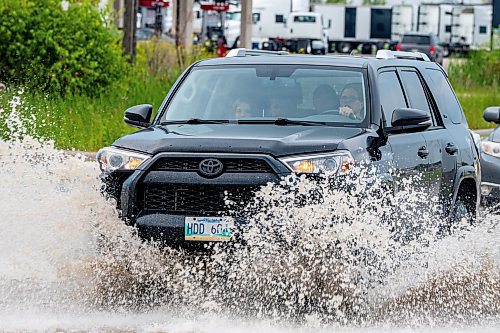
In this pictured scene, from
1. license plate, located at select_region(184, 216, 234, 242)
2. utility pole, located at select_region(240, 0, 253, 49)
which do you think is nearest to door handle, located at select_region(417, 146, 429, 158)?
license plate, located at select_region(184, 216, 234, 242)

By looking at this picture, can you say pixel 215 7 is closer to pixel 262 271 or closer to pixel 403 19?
pixel 403 19

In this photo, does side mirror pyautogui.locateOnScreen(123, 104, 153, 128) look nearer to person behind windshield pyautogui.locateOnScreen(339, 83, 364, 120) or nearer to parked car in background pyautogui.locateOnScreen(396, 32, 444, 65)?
person behind windshield pyautogui.locateOnScreen(339, 83, 364, 120)

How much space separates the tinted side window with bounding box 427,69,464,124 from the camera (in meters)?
10.4

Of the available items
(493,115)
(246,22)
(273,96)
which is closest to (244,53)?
(273,96)

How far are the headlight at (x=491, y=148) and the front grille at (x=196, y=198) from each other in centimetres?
689

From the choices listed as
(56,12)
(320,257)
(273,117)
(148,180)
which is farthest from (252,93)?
(56,12)

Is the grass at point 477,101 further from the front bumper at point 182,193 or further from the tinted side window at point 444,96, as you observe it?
the front bumper at point 182,193

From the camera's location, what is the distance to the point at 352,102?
896 cm

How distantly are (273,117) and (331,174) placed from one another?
127cm

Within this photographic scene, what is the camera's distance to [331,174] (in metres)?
7.74

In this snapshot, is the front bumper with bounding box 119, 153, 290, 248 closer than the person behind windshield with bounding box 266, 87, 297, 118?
Yes

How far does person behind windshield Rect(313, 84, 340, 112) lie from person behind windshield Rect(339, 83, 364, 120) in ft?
0.16

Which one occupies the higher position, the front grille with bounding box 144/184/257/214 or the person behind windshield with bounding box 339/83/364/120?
the person behind windshield with bounding box 339/83/364/120

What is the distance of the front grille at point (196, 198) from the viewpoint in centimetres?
782
